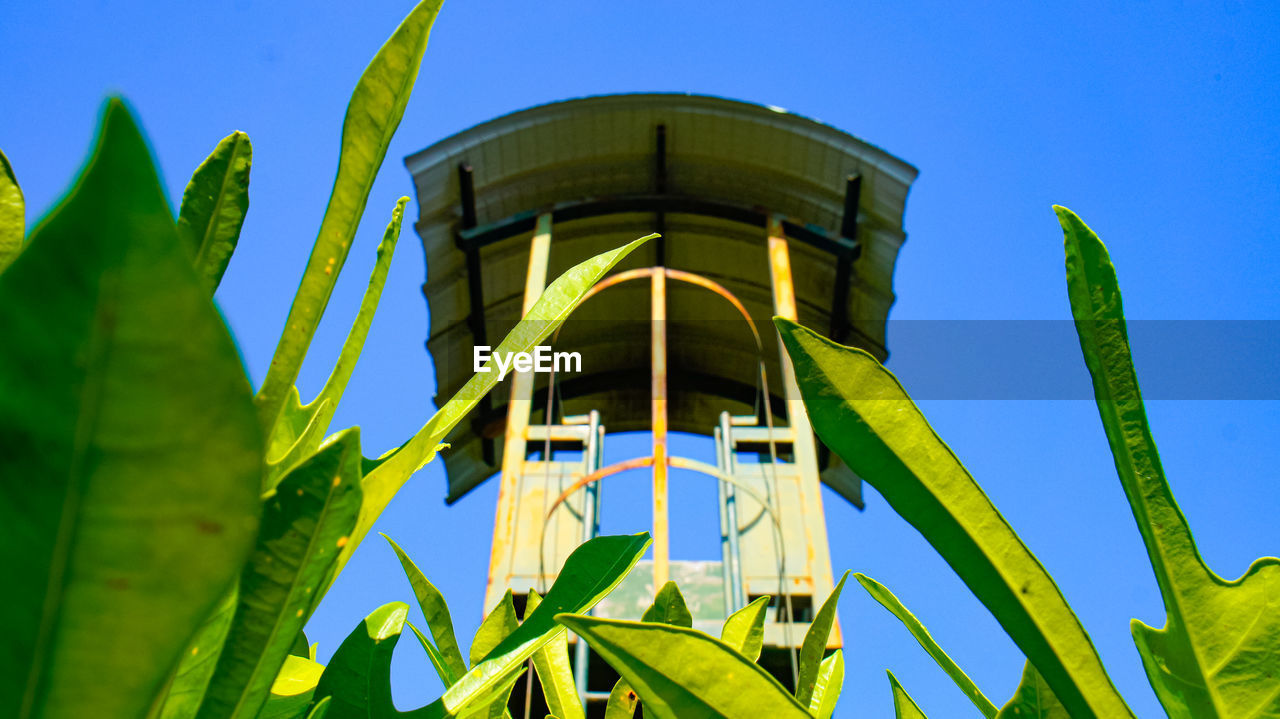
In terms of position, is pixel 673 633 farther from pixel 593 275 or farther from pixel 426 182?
pixel 426 182

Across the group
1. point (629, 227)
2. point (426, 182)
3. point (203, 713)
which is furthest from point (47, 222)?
point (629, 227)

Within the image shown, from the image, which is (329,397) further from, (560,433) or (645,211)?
(645,211)

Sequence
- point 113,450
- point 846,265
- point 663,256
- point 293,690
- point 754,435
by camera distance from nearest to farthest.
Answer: point 113,450
point 293,690
point 754,435
point 846,265
point 663,256

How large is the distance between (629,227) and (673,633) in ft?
19.3

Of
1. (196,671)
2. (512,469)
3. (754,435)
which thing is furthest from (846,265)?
(196,671)

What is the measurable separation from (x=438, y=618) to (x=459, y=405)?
163 mm

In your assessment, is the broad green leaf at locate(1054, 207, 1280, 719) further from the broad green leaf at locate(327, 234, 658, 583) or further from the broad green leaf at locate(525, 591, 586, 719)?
the broad green leaf at locate(525, 591, 586, 719)

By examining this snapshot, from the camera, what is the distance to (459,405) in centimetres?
28

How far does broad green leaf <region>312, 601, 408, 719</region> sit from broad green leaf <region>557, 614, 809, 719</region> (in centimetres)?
11

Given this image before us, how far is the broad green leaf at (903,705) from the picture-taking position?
39cm

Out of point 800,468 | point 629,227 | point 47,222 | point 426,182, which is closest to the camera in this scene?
point 47,222

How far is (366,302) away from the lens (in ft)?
0.93

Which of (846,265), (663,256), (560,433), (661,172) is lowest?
(560,433)

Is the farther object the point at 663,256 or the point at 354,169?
the point at 663,256
